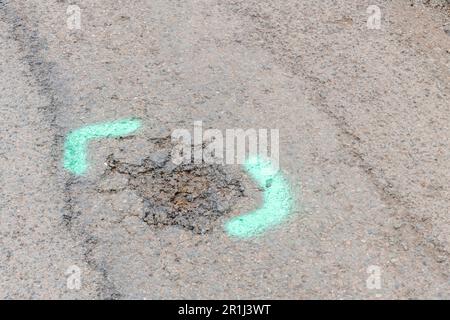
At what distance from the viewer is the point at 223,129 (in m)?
3.76

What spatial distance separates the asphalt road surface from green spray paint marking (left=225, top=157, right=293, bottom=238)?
0.13 feet

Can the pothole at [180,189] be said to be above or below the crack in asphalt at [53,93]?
above

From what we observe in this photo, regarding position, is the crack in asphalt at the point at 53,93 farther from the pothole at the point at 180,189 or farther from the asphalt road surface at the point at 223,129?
the pothole at the point at 180,189

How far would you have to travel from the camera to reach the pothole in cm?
333

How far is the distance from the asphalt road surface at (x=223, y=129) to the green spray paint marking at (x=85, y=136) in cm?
5

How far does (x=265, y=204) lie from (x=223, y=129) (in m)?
0.57

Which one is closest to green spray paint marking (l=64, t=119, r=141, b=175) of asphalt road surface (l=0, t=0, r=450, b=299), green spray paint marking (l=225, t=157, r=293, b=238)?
asphalt road surface (l=0, t=0, r=450, b=299)

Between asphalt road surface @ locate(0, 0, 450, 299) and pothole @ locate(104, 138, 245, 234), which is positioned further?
pothole @ locate(104, 138, 245, 234)

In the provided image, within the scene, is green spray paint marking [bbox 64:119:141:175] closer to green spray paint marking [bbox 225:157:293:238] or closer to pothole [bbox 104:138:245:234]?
pothole [bbox 104:138:245:234]

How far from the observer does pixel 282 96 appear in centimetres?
396

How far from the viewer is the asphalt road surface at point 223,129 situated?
10.2ft

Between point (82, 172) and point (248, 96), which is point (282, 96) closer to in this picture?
point (248, 96)

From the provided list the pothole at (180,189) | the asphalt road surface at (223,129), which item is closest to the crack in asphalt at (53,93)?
the asphalt road surface at (223,129)

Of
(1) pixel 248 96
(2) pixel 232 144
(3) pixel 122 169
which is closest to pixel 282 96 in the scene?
→ (1) pixel 248 96
